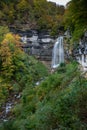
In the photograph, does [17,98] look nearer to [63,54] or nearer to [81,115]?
[63,54]

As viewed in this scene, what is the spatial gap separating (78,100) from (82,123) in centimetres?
99

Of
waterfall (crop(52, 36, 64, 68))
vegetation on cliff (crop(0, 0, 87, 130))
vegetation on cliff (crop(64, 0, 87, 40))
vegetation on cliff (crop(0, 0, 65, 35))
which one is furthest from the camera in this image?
vegetation on cliff (crop(0, 0, 65, 35))

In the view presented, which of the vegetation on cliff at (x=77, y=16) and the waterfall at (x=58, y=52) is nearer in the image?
the vegetation on cliff at (x=77, y=16)

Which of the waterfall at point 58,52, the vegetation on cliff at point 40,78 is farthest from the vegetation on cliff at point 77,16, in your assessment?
the waterfall at point 58,52

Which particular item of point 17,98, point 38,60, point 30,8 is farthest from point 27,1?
point 17,98

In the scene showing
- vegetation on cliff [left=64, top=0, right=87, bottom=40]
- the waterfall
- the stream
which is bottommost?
the stream

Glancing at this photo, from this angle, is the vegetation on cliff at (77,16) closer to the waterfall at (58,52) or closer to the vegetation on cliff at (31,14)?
the waterfall at (58,52)

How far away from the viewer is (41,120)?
38.0 feet

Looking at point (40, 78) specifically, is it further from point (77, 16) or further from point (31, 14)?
point (77, 16)

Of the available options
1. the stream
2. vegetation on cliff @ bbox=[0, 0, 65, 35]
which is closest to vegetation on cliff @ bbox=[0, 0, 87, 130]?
vegetation on cliff @ bbox=[0, 0, 65, 35]

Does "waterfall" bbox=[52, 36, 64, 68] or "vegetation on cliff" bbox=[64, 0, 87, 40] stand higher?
"vegetation on cliff" bbox=[64, 0, 87, 40]

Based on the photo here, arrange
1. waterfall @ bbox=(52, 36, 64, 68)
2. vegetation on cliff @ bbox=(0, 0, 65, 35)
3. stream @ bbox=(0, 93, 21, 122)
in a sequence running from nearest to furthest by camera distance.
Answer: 1. stream @ bbox=(0, 93, 21, 122)
2. waterfall @ bbox=(52, 36, 64, 68)
3. vegetation on cliff @ bbox=(0, 0, 65, 35)

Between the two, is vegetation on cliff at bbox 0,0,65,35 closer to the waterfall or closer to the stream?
the waterfall

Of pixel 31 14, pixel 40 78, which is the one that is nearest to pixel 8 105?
pixel 40 78
